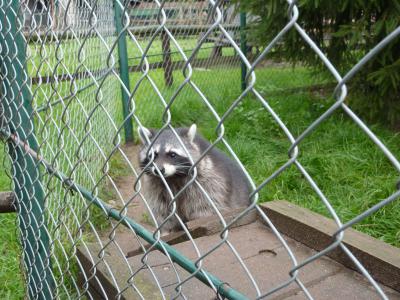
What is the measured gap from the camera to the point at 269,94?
649cm

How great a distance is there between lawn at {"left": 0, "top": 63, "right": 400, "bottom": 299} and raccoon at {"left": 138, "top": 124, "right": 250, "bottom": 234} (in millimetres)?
382

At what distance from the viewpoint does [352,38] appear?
4.00 m

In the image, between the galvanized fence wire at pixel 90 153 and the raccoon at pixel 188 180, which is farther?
the raccoon at pixel 188 180

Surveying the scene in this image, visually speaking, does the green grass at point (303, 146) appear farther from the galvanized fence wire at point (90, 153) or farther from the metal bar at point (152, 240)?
the metal bar at point (152, 240)

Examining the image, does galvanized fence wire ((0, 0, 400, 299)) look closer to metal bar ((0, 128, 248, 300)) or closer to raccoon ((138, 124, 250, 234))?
metal bar ((0, 128, 248, 300))

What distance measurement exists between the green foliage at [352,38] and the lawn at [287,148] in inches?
13.2

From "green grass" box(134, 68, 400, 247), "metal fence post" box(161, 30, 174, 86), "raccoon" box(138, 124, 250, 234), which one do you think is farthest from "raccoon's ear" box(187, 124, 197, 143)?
"metal fence post" box(161, 30, 174, 86)

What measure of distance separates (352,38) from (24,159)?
3.13m

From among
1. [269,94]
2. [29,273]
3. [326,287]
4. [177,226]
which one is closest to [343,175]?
[177,226]

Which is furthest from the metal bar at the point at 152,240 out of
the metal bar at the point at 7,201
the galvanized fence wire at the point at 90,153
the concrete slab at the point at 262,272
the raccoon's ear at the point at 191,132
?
the raccoon's ear at the point at 191,132

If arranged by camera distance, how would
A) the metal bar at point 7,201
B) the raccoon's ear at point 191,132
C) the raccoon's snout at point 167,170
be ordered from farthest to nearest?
the raccoon's ear at point 191,132, the raccoon's snout at point 167,170, the metal bar at point 7,201

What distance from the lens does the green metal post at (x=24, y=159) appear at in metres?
2.04

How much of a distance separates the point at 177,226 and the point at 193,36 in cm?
358

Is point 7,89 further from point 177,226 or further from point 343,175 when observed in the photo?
point 343,175
